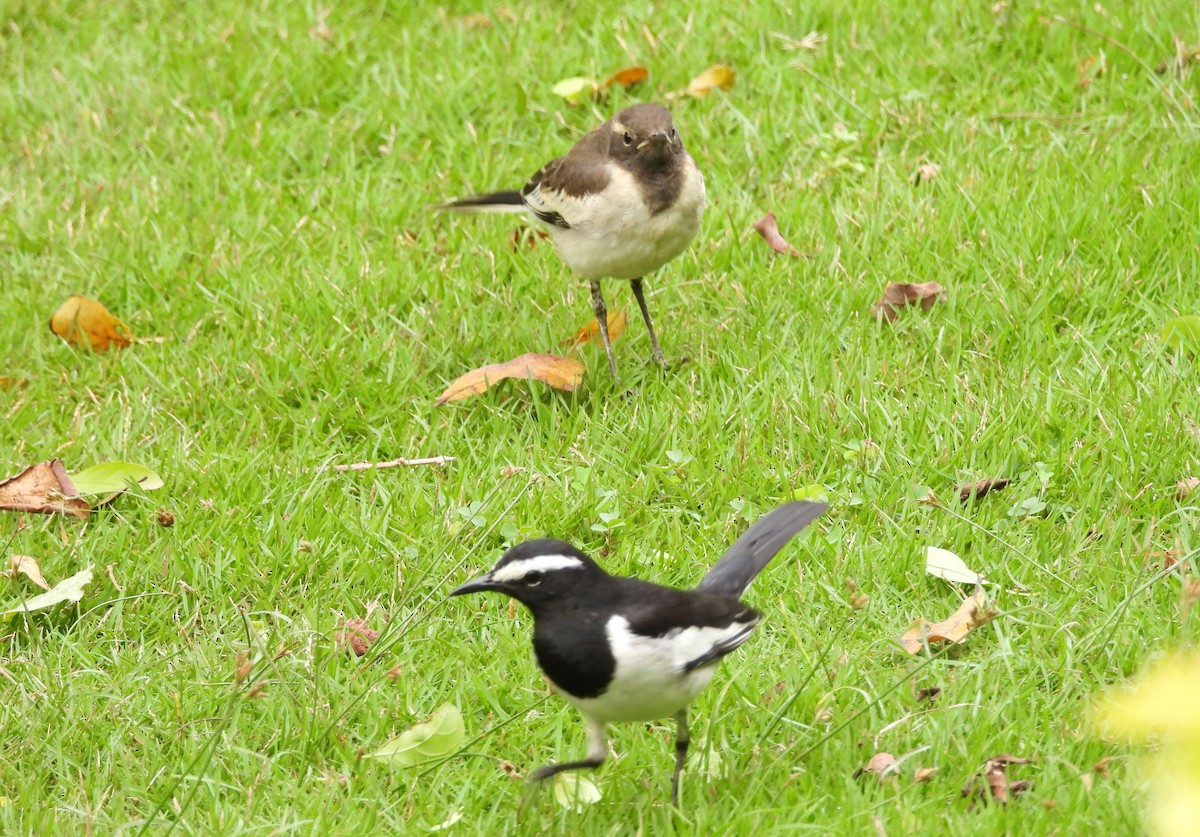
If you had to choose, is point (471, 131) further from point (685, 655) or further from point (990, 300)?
point (685, 655)

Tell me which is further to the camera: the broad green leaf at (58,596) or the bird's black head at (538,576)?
the broad green leaf at (58,596)

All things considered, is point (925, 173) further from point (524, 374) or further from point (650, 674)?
point (650, 674)

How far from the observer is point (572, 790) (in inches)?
152

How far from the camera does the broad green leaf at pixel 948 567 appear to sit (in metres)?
4.56

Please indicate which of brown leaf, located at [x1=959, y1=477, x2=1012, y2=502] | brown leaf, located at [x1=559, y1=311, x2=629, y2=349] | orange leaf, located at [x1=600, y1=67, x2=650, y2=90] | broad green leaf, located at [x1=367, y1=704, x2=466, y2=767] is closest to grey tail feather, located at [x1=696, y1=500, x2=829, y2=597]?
broad green leaf, located at [x1=367, y1=704, x2=466, y2=767]

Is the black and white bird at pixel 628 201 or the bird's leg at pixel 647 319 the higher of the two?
the black and white bird at pixel 628 201

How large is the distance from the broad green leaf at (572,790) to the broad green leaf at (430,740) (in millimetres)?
322

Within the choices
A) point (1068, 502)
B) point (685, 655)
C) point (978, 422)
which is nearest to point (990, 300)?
point (978, 422)

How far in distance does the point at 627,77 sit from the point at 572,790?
504cm

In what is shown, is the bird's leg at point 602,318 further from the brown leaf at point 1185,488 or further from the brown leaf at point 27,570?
the brown leaf at point 27,570

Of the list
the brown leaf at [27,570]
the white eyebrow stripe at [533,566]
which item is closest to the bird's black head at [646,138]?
the white eyebrow stripe at [533,566]

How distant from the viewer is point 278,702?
14.2ft

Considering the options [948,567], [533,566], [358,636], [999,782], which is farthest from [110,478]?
[999,782]

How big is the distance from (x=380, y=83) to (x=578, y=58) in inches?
45.9
